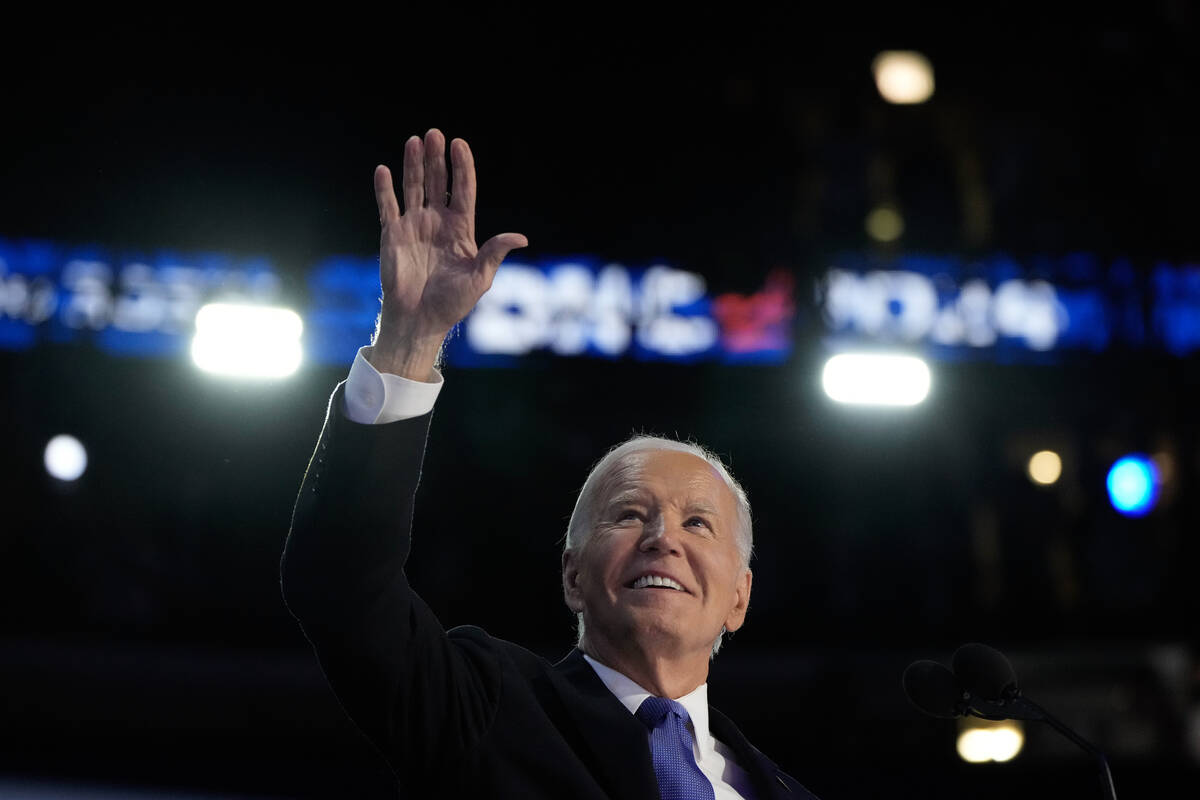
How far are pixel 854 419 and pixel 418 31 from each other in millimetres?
3482

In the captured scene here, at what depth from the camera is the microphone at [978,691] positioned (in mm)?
1921

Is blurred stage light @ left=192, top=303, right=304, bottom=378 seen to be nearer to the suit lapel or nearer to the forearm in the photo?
the suit lapel

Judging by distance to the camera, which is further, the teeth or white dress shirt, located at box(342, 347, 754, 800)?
the teeth

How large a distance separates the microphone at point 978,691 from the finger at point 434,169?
1040 millimetres

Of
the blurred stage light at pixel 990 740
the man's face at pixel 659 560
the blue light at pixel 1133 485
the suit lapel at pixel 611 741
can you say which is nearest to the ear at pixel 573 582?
the man's face at pixel 659 560

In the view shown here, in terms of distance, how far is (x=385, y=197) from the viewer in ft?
A: 5.47

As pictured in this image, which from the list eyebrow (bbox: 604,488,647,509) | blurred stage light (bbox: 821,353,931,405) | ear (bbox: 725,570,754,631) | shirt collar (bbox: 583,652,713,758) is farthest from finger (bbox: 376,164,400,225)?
blurred stage light (bbox: 821,353,931,405)

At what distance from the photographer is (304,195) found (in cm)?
688

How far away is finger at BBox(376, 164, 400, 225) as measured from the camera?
165 cm

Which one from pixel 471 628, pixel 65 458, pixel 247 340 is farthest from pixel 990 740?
pixel 65 458

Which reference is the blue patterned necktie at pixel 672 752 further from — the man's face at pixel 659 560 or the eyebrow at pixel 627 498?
the eyebrow at pixel 627 498

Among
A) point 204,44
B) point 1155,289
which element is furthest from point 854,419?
point 204,44

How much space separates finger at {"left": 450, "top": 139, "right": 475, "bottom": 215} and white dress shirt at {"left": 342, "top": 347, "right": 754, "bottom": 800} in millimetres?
255

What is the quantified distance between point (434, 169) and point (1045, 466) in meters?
8.05
